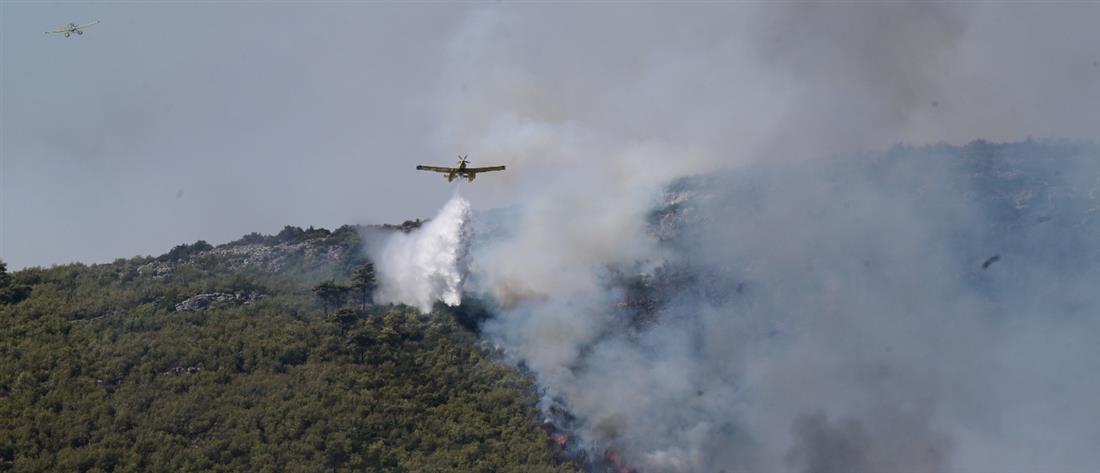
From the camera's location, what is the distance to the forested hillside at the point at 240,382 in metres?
101

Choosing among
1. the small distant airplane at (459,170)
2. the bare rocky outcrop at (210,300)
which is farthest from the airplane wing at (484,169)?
the bare rocky outcrop at (210,300)

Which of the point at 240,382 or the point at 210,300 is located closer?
the point at 240,382

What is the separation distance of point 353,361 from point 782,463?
4062 centimetres

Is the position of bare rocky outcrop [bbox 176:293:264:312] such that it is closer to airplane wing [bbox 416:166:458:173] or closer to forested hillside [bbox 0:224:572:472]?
forested hillside [bbox 0:224:572:472]

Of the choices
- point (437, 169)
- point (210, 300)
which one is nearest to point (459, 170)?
point (437, 169)

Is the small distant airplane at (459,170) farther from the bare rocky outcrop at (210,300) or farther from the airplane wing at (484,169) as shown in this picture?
the bare rocky outcrop at (210,300)

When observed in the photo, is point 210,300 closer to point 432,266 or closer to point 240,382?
point 240,382

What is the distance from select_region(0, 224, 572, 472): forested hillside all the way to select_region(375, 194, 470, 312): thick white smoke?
6.85ft

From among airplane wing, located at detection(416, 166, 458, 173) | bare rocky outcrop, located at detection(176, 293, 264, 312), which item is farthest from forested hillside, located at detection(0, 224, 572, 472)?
airplane wing, located at detection(416, 166, 458, 173)

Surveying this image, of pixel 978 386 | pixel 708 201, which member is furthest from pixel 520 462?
pixel 708 201

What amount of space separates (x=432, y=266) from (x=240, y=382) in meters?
23.7

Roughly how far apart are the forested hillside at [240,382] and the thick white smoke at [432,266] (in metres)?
2.09

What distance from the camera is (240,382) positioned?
11062cm

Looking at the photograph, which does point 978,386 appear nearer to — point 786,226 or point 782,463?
point 782,463
